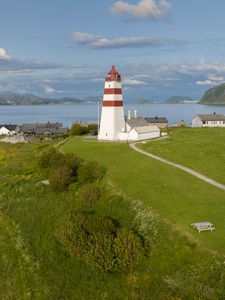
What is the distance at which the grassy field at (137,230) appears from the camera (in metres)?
21.5

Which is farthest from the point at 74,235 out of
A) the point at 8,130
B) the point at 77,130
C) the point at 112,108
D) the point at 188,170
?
the point at 8,130

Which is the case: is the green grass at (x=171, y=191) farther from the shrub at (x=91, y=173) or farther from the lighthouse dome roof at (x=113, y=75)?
the lighthouse dome roof at (x=113, y=75)

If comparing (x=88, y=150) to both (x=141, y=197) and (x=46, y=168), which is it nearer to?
(x=46, y=168)

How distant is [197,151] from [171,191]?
20507 mm

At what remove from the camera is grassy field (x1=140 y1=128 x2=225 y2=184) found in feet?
136

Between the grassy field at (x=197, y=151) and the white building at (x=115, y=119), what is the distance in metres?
4.89

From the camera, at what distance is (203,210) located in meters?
28.0

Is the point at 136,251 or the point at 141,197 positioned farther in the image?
the point at 141,197

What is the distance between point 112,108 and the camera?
61500 mm

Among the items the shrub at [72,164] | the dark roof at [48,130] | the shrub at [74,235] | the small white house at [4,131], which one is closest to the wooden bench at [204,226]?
the shrub at [74,235]

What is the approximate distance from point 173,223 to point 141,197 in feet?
19.1

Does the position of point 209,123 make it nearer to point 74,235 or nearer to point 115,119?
point 115,119

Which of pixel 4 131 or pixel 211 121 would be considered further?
pixel 4 131

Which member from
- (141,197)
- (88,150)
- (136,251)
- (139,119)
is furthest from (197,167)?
(139,119)
